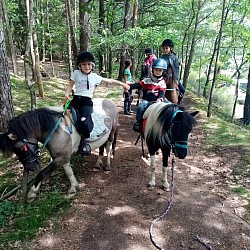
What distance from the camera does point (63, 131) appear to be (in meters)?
4.05

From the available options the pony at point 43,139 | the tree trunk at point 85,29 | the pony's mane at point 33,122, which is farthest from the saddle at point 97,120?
the tree trunk at point 85,29

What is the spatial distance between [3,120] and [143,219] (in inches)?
144

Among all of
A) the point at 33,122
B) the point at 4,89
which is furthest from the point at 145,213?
the point at 4,89

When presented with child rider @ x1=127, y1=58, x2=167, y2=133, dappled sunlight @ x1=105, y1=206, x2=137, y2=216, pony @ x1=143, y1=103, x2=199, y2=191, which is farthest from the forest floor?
child rider @ x1=127, y1=58, x2=167, y2=133

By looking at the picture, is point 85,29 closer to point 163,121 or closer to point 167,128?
point 163,121

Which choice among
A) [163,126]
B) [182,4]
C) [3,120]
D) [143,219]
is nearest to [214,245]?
[143,219]

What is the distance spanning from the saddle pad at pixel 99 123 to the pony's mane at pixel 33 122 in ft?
2.53

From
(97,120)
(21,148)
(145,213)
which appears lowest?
(145,213)

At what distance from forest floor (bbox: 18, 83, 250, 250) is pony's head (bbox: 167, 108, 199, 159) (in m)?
0.96

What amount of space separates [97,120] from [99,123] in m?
0.07

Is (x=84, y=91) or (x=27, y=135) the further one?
(x=84, y=91)

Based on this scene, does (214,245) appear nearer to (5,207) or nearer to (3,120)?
(5,207)

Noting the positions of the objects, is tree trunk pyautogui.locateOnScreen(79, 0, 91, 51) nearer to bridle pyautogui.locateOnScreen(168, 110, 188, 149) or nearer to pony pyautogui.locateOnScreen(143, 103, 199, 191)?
pony pyautogui.locateOnScreen(143, 103, 199, 191)

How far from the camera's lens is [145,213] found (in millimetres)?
3908
